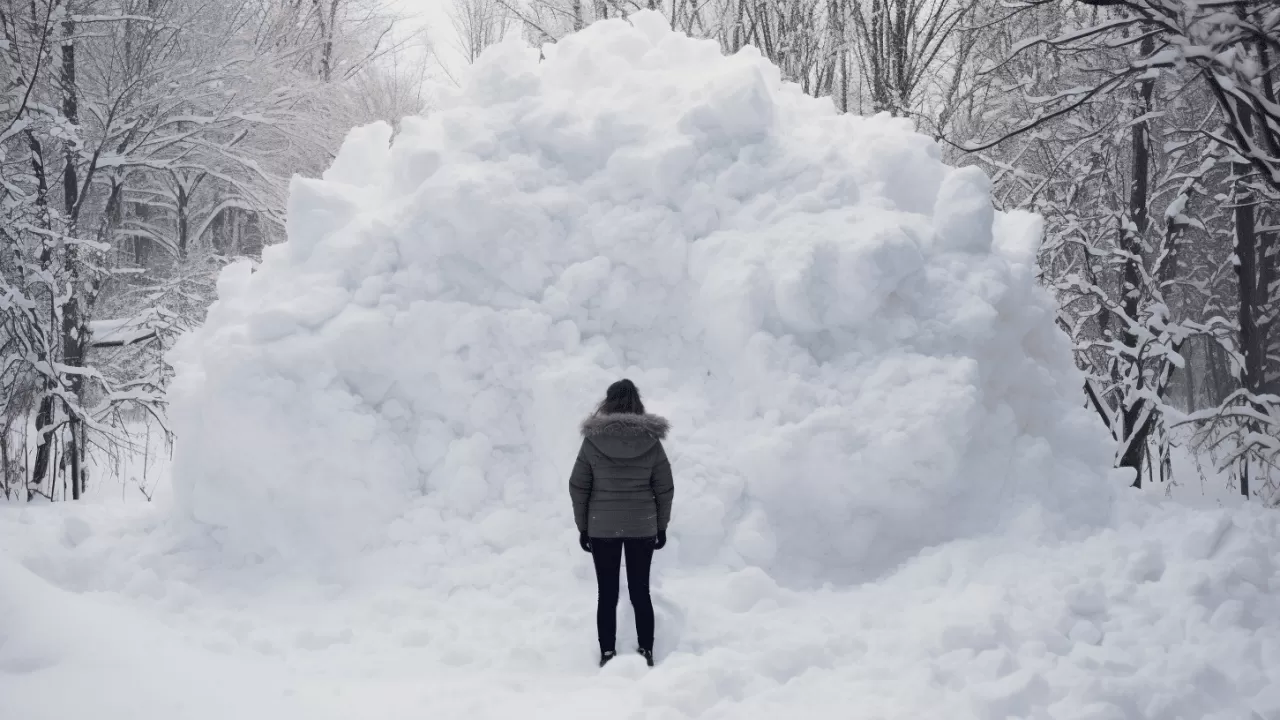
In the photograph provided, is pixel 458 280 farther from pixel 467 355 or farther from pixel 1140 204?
pixel 1140 204

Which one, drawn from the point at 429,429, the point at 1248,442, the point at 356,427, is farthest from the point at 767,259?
the point at 1248,442

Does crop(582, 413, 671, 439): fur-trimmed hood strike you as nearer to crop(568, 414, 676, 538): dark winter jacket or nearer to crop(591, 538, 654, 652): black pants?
crop(568, 414, 676, 538): dark winter jacket

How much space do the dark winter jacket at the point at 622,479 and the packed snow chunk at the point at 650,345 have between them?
89cm

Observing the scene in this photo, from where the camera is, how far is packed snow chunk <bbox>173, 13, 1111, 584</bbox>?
515cm

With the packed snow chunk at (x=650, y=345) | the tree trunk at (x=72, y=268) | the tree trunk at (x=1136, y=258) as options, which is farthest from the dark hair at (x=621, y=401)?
the tree trunk at (x=1136, y=258)

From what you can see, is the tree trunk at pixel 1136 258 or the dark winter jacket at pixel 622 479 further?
the tree trunk at pixel 1136 258

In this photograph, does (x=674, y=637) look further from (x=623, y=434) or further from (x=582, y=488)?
(x=623, y=434)

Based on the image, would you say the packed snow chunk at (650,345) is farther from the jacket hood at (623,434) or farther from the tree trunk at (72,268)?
the tree trunk at (72,268)

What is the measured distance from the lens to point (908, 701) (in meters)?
3.50

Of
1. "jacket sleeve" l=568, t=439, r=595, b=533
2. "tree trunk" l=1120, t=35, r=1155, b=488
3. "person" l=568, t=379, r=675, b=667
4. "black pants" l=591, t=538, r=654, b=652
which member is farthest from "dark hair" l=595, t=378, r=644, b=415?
"tree trunk" l=1120, t=35, r=1155, b=488

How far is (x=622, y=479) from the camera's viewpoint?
4.14 meters

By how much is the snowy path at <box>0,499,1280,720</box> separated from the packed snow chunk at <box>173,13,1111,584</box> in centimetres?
37

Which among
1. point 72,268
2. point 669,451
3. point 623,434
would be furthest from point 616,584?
point 72,268

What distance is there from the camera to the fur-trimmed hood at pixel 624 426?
13.6 ft
